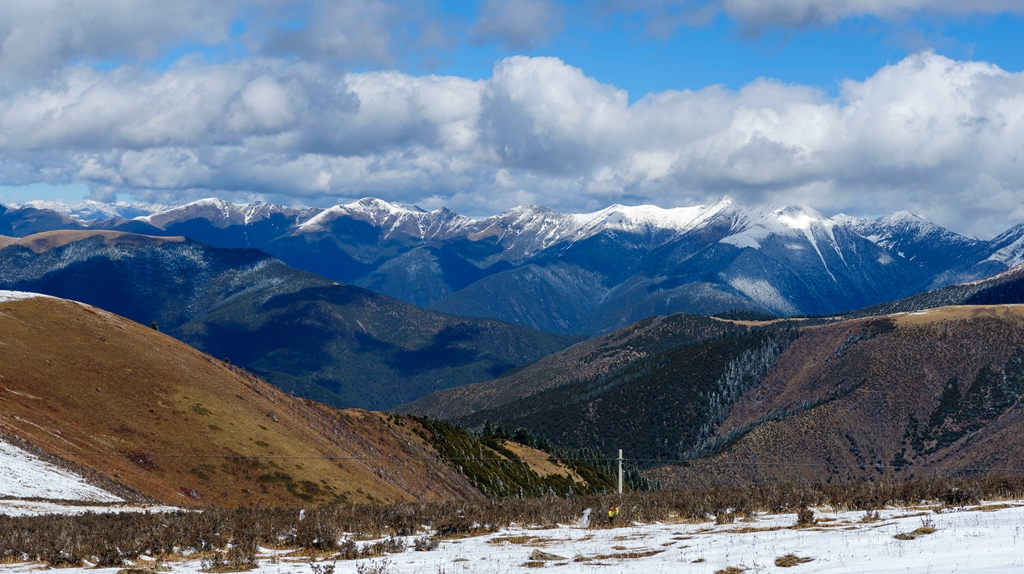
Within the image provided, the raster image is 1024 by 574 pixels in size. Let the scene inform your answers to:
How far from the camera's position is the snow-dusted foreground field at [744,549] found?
69.8ft

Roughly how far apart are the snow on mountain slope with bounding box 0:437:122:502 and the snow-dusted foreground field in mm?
21736

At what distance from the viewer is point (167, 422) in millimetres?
70250

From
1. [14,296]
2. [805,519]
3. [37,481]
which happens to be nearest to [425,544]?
[805,519]

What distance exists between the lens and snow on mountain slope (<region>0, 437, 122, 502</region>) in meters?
45.3

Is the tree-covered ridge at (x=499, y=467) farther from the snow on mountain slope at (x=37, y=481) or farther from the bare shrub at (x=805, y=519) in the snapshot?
the bare shrub at (x=805, y=519)

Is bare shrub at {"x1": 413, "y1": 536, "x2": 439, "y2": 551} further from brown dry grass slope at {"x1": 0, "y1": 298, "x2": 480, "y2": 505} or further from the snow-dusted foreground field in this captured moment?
brown dry grass slope at {"x1": 0, "y1": 298, "x2": 480, "y2": 505}

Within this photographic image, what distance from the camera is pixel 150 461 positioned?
63312 millimetres

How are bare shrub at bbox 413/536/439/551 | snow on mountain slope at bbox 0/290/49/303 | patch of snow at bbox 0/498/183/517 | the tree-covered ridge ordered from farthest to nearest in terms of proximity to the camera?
the tree-covered ridge → snow on mountain slope at bbox 0/290/49/303 → patch of snow at bbox 0/498/183/517 → bare shrub at bbox 413/536/439/551

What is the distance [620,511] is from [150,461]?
137 feet

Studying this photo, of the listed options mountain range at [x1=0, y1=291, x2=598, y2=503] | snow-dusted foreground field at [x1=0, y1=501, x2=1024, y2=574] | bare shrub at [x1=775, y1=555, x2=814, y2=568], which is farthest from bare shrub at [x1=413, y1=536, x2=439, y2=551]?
mountain range at [x1=0, y1=291, x2=598, y2=503]

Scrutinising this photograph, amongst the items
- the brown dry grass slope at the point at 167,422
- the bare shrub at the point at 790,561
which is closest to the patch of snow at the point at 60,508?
the brown dry grass slope at the point at 167,422

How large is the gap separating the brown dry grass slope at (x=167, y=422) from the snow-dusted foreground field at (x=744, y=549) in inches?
1396

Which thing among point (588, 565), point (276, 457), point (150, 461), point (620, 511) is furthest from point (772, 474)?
point (588, 565)

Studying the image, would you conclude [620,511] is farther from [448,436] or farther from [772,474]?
[772,474]
